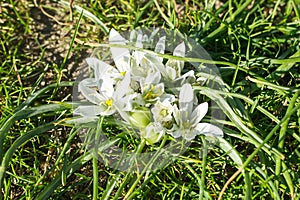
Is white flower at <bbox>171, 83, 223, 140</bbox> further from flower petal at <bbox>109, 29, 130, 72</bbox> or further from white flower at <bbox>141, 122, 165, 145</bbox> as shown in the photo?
flower petal at <bbox>109, 29, 130, 72</bbox>

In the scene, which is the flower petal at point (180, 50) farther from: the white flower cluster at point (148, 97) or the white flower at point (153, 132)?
the white flower at point (153, 132)

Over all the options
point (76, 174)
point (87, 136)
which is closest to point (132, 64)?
point (87, 136)

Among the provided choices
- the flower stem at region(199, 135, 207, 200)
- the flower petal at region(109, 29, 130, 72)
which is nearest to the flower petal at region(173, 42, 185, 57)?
the flower petal at region(109, 29, 130, 72)

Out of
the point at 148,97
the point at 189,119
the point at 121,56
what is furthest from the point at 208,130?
the point at 121,56

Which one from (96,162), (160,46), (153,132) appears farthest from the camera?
(160,46)

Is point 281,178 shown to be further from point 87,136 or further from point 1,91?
point 1,91

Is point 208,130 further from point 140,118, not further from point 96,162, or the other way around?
point 96,162
